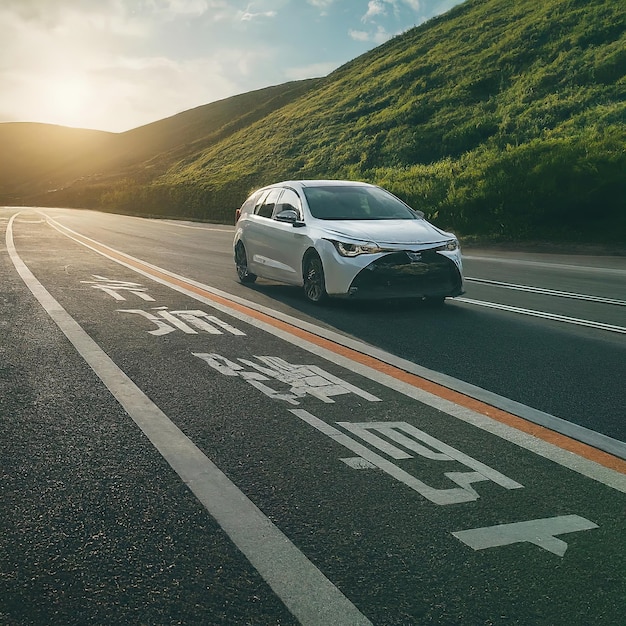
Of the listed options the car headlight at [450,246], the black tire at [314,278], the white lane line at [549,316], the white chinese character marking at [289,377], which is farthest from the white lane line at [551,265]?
the white chinese character marking at [289,377]

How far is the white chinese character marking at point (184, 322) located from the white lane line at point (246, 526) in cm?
222

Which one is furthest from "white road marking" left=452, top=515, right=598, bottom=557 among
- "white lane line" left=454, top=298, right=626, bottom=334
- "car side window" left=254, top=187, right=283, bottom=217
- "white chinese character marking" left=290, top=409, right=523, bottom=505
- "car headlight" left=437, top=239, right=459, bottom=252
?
"car side window" left=254, top=187, right=283, bottom=217

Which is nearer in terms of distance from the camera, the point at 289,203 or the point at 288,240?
the point at 288,240

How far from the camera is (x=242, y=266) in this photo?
42.2 feet

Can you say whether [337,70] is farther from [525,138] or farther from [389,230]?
[389,230]

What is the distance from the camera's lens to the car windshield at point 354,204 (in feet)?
35.6

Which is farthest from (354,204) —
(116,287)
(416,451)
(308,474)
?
(308,474)

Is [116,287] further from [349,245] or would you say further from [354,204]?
[349,245]

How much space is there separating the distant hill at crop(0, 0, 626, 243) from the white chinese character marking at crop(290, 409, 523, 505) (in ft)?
58.4

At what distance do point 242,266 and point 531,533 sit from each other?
391 inches

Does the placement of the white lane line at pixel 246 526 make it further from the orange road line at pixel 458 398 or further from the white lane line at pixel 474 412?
the orange road line at pixel 458 398

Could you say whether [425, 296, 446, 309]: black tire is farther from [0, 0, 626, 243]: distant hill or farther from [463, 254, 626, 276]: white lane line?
[0, 0, 626, 243]: distant hill

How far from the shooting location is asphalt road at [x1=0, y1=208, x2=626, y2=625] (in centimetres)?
277

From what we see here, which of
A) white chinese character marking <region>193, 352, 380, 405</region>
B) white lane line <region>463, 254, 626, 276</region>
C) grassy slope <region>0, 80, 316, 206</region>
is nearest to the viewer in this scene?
white chinese character marking <region>193, 352, 380, 405</region>
